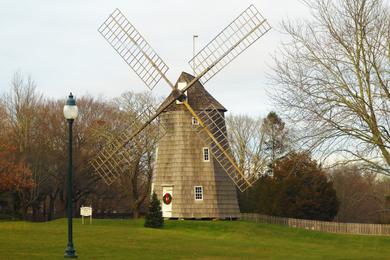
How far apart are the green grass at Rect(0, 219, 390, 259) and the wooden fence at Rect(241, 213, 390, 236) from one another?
8.40ft

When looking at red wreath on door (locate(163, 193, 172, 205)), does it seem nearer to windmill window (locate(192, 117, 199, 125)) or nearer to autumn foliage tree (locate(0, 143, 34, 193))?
windmill window (locate(192, 117, 199, 125))

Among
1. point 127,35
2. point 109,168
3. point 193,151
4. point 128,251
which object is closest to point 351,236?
point 193,151

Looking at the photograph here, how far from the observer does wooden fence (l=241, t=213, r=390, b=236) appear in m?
45.1

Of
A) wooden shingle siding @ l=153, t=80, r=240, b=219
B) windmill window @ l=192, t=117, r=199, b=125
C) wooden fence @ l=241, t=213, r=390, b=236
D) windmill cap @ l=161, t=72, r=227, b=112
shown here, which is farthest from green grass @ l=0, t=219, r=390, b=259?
windmill cap @ l=161, t=72, r=227, b=112

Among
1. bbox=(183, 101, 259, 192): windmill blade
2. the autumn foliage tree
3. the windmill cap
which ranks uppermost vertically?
the windmill cap

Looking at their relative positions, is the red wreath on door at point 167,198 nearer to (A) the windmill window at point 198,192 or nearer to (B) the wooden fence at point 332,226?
(A) the windmill window at point 198,192

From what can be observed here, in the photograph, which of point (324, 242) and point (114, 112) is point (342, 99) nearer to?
point (324, 242)

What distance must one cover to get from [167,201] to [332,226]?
40.2 ft

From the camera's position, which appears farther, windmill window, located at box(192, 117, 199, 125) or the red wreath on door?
the red wreath on door

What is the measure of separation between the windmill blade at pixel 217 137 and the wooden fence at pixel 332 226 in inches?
341

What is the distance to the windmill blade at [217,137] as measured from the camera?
39.8 metres

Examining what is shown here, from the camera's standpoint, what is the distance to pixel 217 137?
40656 mm

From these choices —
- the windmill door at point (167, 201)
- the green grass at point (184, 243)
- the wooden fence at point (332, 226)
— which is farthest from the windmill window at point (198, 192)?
the wooden fence at point (332, 226)

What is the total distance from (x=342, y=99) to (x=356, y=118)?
1.93 ft
